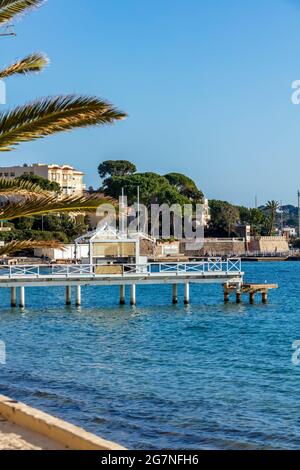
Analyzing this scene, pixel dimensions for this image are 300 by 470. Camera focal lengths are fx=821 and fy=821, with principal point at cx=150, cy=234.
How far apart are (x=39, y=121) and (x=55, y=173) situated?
135 metres

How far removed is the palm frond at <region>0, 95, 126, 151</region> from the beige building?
5095 inches

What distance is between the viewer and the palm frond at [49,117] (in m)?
11.7

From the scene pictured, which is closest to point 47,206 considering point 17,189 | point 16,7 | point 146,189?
point 17,189

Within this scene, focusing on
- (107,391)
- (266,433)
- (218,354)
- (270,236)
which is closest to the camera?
(266,433)

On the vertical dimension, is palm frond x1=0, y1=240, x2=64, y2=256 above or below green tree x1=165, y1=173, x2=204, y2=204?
below

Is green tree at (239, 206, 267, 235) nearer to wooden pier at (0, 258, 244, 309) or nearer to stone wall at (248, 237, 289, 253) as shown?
stone wall at (248, 237, 289, 253)

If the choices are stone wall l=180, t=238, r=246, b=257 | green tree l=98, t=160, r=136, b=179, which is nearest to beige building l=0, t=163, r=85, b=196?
green tree l=98, t=160, r=136, b=179

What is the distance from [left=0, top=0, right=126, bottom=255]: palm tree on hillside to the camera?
11.7 metres

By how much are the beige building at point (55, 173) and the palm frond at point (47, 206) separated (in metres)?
129

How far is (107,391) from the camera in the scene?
1939 centimetres

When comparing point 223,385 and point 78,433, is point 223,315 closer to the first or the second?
point 223,385

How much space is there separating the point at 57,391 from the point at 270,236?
143715 mm

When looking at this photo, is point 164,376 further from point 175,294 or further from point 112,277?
point 175,294
